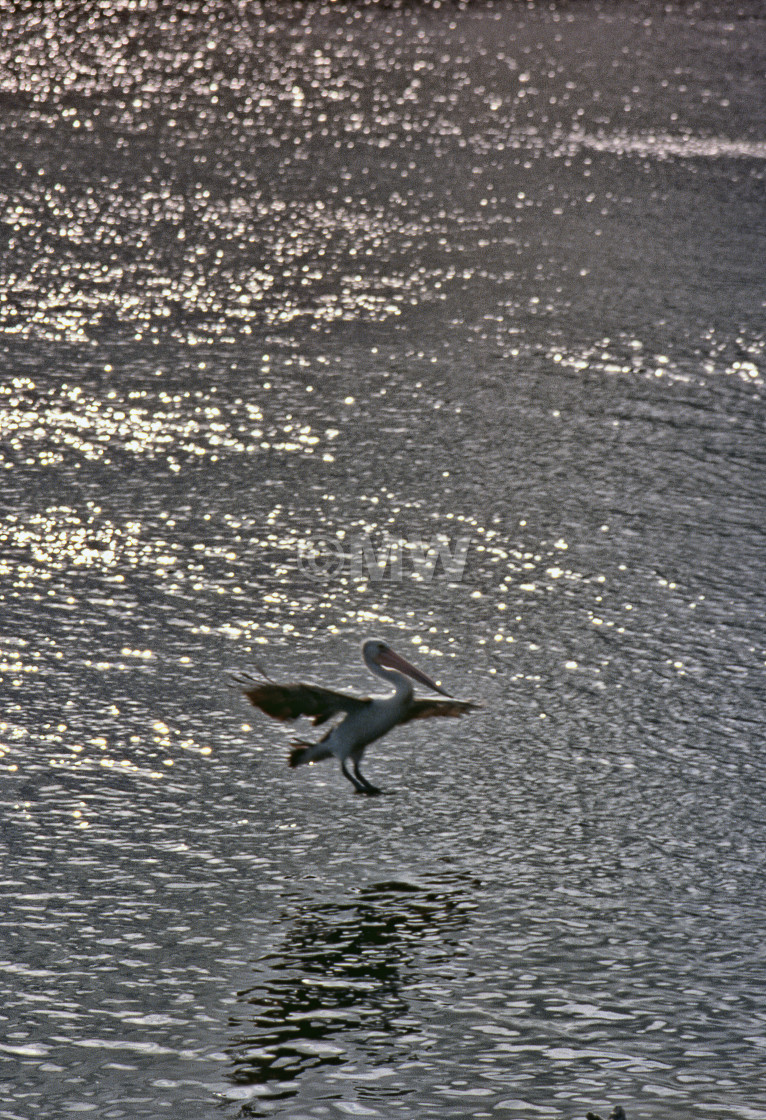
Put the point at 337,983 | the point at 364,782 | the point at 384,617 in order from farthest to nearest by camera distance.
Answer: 1. the point at 384,617
2. the point at 364,782
3. the point at 337,983

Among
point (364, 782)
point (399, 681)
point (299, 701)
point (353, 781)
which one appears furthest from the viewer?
point (364, 782)

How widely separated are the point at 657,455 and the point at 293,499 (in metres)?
2.33

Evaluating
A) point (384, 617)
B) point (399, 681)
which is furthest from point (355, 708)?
point (384, 617)

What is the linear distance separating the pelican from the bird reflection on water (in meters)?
0.54

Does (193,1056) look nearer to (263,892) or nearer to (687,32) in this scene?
(263,892)

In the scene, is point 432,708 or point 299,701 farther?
point 432,708

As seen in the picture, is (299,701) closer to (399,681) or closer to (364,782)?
(399,681)

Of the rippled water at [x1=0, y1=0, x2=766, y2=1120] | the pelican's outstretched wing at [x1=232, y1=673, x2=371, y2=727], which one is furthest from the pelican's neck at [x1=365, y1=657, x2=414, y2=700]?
the rippled water at [x1=0, y1=0, x2=766, y2=1120]

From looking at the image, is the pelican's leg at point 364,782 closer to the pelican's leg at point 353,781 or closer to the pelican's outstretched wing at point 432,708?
the pelican's leg at point 353,781

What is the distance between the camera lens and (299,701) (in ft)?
20.4

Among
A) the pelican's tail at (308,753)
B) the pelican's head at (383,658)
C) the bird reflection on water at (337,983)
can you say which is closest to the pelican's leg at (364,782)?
the pelican's tail at (308,753)

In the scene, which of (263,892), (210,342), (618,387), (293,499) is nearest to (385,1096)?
(263,892)

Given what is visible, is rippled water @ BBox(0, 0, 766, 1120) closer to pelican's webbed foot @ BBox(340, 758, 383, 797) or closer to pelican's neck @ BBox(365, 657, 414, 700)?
pelican's webbed foot @ BBox(340, 758, 383, 797)

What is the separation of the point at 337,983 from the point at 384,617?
3.06m
